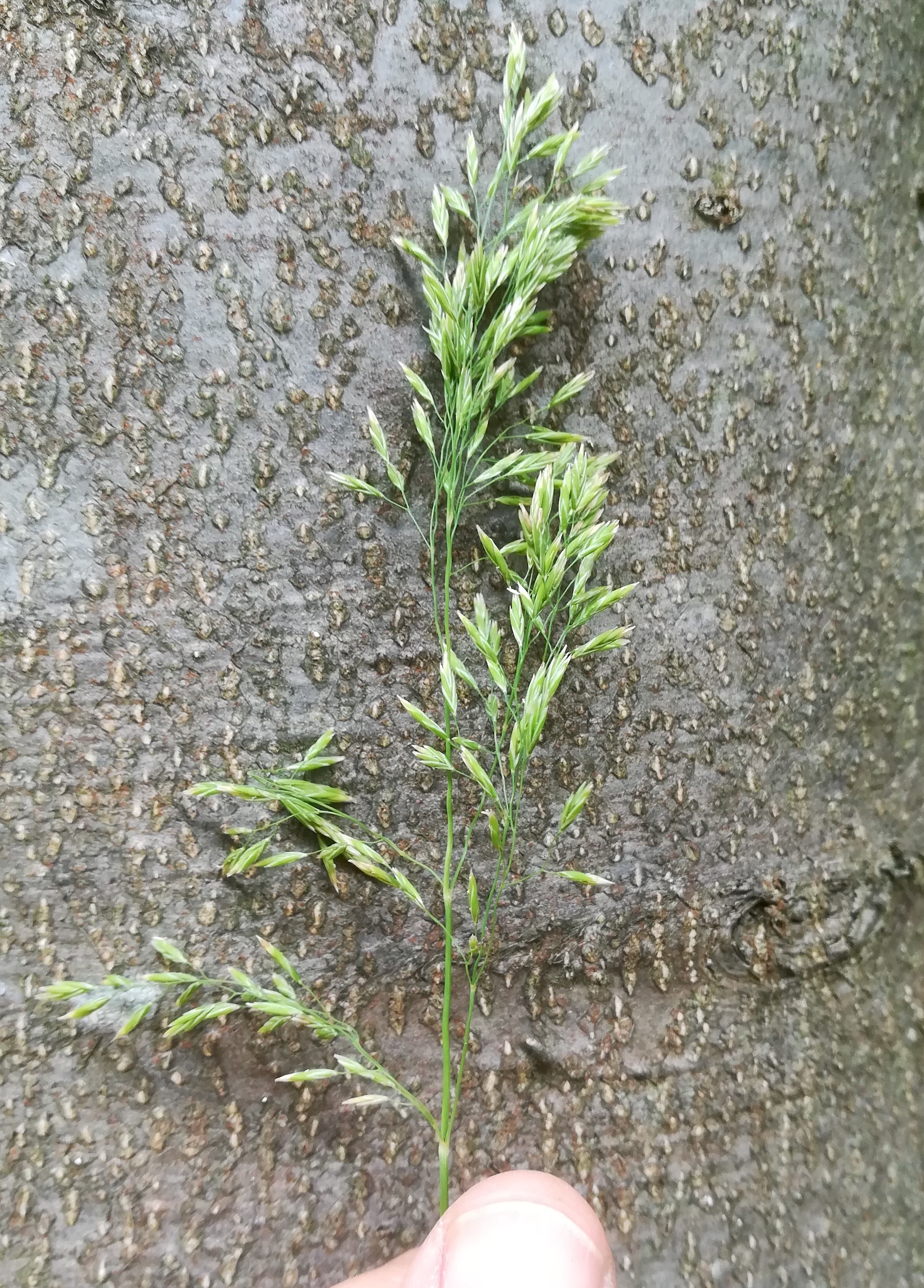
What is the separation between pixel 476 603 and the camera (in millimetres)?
789

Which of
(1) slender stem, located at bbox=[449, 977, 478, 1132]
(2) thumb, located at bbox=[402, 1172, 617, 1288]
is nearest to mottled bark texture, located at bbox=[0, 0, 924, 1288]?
(1) slender stem, located at bbox=[449, 977, 478, 1132]

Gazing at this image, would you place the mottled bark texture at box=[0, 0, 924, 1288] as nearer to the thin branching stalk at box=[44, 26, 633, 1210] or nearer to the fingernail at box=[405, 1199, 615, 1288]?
the thin branching stalk at box=[44, 26, 633, 1210]

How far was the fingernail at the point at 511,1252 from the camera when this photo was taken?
0.63 metres

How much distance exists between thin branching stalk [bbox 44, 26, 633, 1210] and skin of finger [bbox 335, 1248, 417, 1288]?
71 mm

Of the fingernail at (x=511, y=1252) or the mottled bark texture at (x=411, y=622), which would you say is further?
the mottled bark texture at (x=411, y=622)

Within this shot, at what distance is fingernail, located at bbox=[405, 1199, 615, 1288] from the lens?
0.63 meters

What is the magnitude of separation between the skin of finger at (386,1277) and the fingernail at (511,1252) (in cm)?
7

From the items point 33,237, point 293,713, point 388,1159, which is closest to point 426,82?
point 33,237

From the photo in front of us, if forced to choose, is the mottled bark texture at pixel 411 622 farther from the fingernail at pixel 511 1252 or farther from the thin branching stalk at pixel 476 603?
the fingernail at pixel 511 1252

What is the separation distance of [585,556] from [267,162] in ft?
1.68

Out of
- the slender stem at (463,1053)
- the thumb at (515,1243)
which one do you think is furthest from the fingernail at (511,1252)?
the slender stem at (463,1053)

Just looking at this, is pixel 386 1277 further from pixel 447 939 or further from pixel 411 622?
pixel 411 622

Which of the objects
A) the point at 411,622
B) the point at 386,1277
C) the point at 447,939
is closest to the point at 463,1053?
the point at 447,939

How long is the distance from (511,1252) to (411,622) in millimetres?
571
